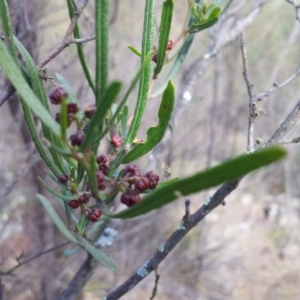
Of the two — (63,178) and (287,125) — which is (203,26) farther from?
(63,178)

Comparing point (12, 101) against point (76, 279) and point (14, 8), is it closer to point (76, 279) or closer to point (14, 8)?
point (14, 8)

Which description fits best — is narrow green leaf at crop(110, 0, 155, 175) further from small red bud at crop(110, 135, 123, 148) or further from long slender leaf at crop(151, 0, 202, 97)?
long slender leaf at crop(151, 0, 202, 97)

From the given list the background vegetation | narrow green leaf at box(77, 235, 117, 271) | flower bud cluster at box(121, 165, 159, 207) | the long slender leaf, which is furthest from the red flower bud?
the background vegetation

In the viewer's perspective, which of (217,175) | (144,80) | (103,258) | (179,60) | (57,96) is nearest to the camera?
(217,175)

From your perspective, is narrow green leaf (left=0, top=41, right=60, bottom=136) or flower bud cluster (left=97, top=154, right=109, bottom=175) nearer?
narrow green leaf (left=0, top=41, right=60, bottom=136)

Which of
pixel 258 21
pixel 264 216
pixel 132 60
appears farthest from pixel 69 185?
pixel 264 216

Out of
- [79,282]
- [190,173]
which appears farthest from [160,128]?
[190,173]
